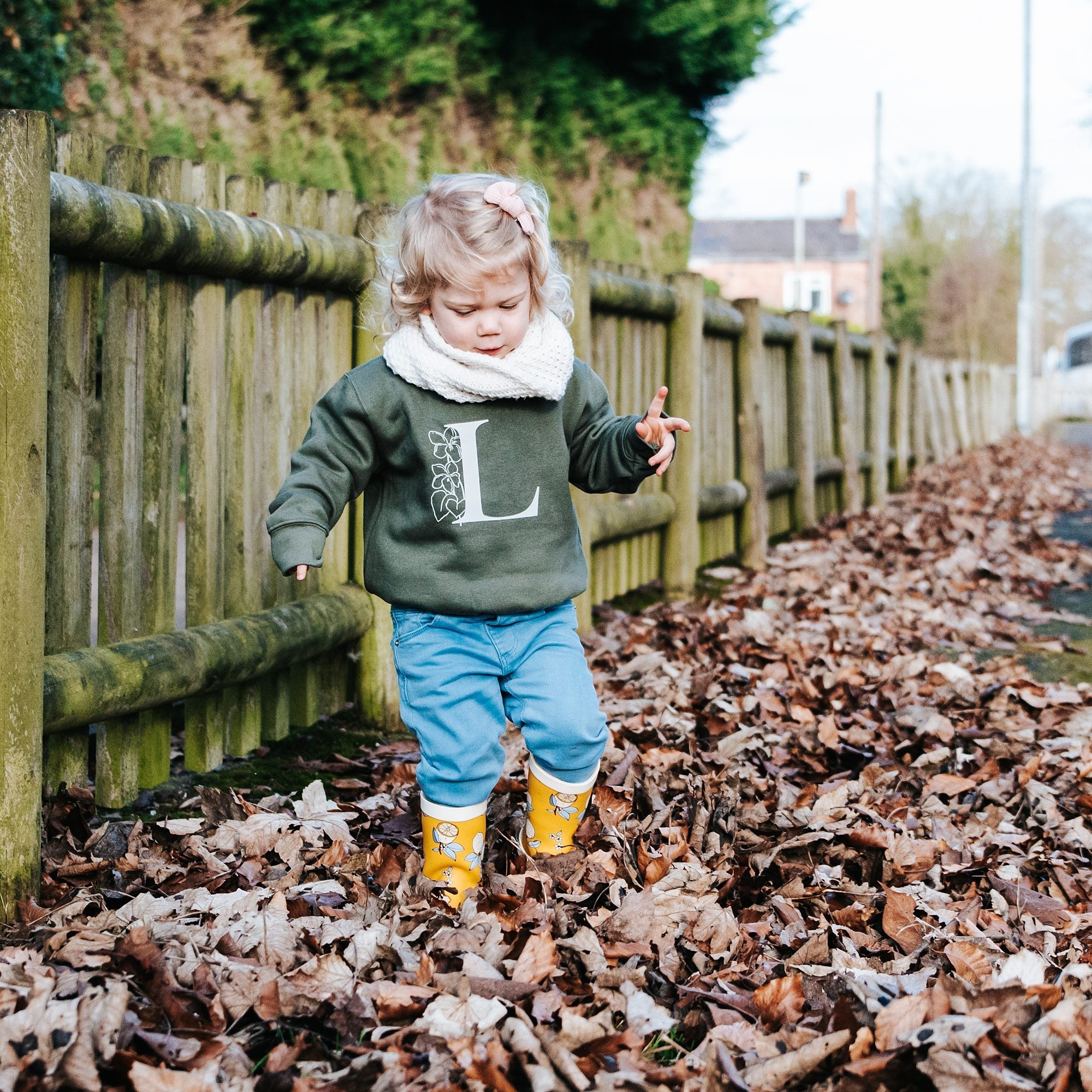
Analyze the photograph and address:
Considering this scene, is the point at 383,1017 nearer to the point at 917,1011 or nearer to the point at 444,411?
the point at 917,1011

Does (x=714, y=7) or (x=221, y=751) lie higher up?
(x=714, y=7)

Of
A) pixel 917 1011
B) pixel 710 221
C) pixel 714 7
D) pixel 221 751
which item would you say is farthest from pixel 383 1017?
pixel 710 221

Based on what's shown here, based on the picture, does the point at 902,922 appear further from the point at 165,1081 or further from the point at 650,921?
the point at 165,1081

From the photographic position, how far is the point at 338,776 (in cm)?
356

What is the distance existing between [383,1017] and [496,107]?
946cm

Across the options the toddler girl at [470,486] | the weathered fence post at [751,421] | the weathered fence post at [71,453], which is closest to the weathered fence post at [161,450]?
the weathered fence post at [71,453]

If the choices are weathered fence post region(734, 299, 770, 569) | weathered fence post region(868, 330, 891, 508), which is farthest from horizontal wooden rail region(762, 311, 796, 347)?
weathered fence post region(868, 330, 891, 508)

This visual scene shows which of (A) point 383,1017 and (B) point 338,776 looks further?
(B) point 338,776

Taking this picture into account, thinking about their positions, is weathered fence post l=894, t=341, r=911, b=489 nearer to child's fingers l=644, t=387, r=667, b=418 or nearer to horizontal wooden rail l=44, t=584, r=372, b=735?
horizontal wooden rail l=44, t=584, r=372, b=735

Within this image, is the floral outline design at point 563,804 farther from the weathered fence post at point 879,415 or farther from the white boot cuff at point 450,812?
the weathered fence post at point 879,415

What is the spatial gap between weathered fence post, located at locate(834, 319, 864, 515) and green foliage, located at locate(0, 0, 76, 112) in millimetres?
5584

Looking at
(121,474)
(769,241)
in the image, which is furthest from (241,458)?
(769,241)

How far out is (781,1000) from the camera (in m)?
2.24

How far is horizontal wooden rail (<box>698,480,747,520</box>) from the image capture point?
645 cm
